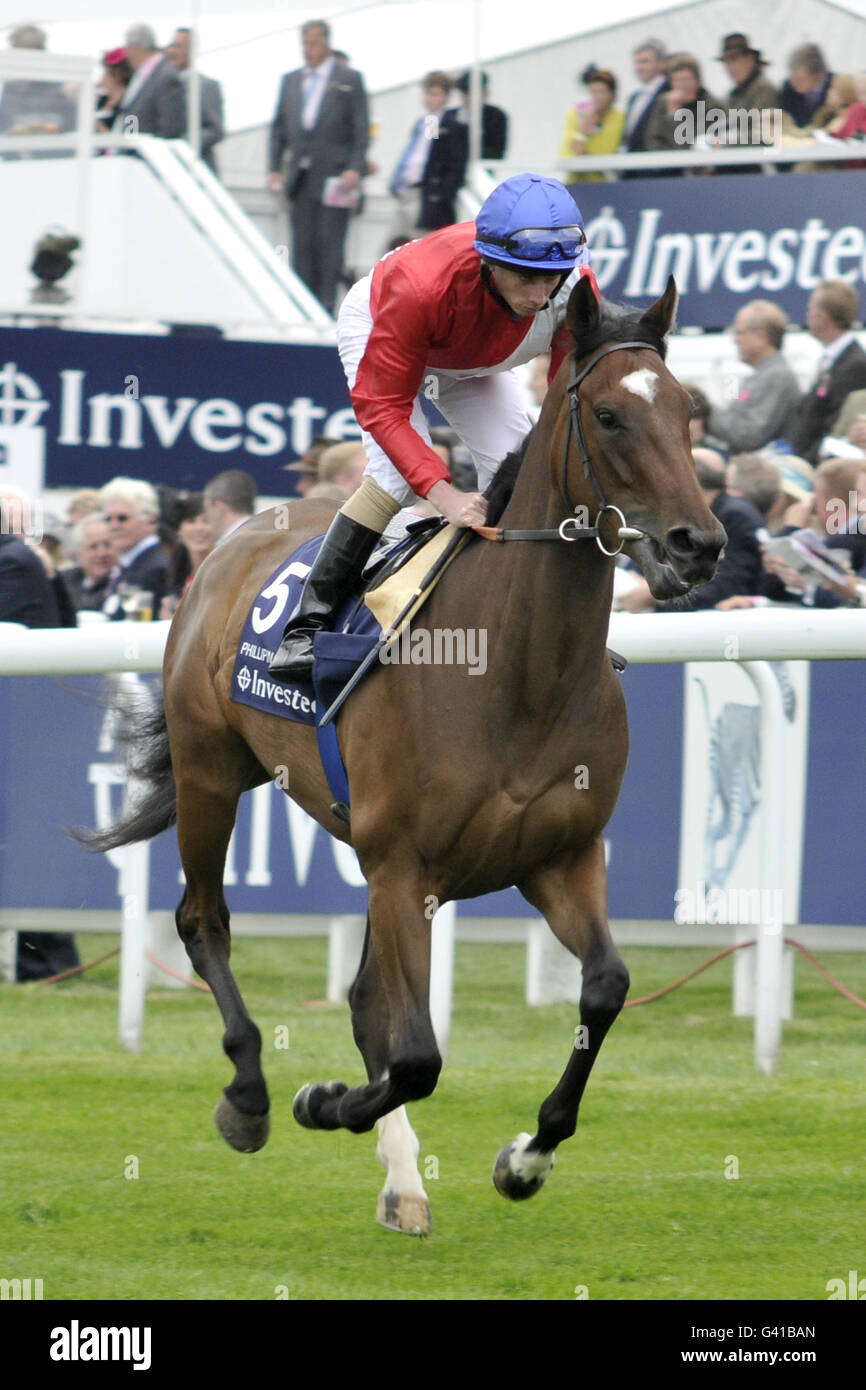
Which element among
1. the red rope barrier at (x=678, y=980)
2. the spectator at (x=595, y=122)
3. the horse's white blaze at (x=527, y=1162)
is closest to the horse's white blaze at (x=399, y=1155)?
the horse's white blaze at (x=527, y=1162)

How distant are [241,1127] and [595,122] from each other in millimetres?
6948

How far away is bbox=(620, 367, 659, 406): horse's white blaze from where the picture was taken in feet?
13.3

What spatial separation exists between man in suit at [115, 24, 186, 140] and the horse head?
24.0ft

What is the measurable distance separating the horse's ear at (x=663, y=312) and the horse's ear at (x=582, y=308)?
0.11 m

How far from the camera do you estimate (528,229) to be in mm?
4293

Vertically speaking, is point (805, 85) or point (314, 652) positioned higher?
point (805, 85)

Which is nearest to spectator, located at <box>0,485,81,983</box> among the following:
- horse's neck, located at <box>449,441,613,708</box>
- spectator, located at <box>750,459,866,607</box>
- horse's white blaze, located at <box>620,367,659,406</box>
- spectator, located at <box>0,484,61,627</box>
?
spectator, located at <box>0,484,61,627</box>

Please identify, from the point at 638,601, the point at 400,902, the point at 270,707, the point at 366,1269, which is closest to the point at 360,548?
the point at 270,707

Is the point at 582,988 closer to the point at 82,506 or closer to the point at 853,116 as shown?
the point at 82,506

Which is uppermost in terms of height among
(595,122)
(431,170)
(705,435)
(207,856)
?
(595,122)

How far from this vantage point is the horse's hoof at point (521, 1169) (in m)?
4.62

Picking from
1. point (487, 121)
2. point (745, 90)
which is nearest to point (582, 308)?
point (745, 90)

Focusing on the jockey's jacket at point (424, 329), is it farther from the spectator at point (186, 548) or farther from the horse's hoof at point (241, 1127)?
the spectator at point (186, 548)

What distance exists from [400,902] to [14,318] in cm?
678
